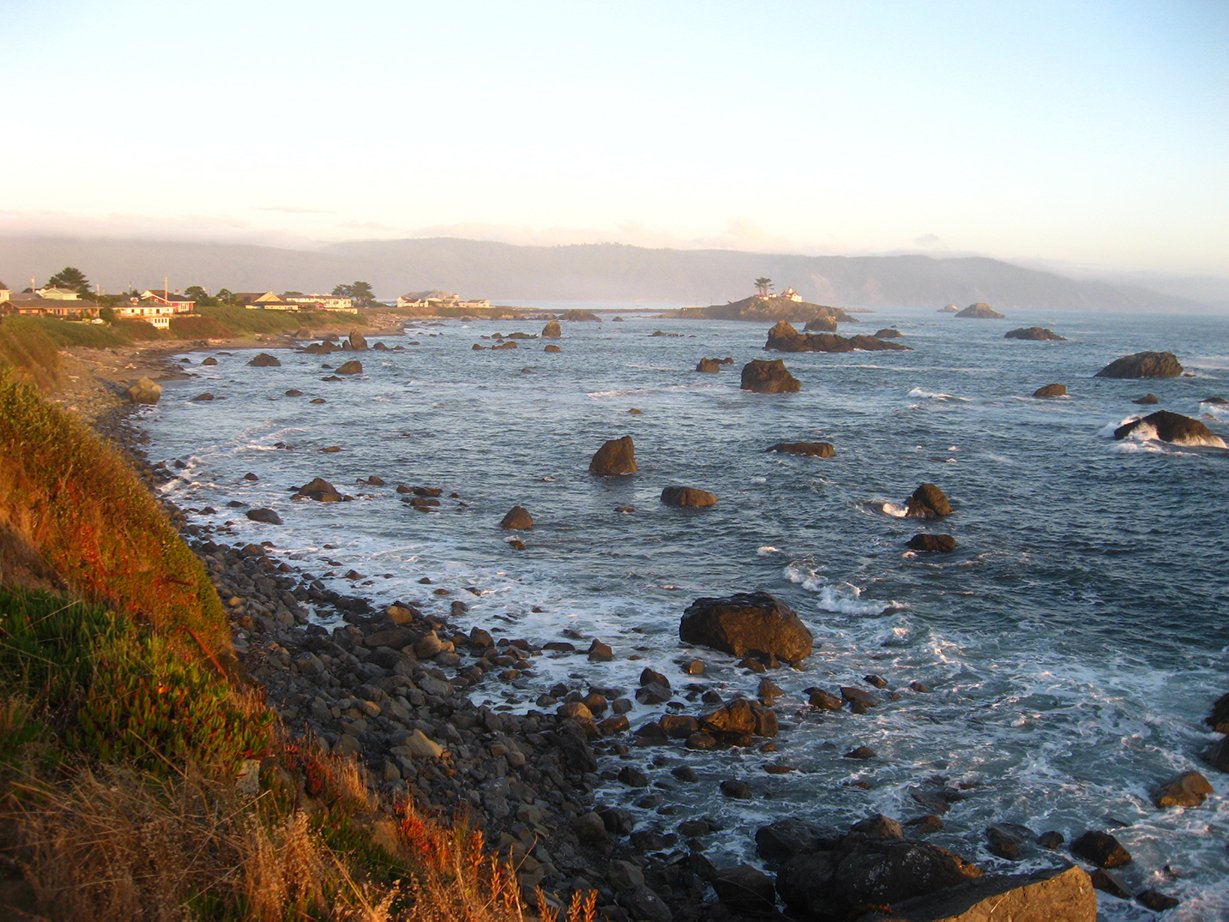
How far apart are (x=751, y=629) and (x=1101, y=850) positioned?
7402mm

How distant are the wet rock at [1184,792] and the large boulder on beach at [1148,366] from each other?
7329 centimetres

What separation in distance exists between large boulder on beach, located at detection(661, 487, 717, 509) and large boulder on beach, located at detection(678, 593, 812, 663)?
11226mm

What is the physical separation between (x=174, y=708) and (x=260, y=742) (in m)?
0.82

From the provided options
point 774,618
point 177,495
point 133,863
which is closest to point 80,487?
point 133,863

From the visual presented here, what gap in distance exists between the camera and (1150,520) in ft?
93.1

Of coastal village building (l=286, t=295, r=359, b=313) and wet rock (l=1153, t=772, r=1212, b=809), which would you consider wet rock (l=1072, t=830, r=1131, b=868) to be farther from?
coastal village building (l=286, t=295, r=359, b=313)

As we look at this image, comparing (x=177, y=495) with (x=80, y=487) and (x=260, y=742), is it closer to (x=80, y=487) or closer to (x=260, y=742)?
(x=80, y=487)

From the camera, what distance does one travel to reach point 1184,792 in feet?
41.2

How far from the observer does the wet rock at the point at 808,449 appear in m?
38.8

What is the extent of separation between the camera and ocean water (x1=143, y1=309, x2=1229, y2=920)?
13.0 m

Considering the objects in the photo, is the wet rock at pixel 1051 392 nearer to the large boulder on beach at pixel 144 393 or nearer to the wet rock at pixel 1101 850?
the wet rock at pixel 1101 850

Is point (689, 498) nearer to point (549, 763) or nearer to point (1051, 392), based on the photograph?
point (549, 763)

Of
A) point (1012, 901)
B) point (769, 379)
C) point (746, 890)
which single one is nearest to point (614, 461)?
point (746, 890)

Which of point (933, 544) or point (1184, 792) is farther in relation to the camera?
point (933, 544)
